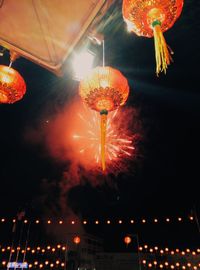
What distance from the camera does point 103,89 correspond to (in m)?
2.01

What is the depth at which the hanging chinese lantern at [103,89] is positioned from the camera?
2.02 m

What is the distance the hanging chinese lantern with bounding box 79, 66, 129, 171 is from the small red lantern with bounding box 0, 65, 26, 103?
0.65 m

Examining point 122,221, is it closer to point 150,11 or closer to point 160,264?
point 160,264

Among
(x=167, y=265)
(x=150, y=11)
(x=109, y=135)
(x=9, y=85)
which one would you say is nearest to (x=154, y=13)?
(x=150, y=11)

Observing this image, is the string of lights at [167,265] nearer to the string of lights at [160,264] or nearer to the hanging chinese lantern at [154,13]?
the string of lights at [160,264]

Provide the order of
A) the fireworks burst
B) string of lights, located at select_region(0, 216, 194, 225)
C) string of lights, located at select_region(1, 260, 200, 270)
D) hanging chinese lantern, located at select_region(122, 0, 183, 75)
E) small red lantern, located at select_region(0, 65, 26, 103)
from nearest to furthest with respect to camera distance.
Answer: hanging chinese lantern, located at select_region(122, 0, 183, 75) → small red lantern, located at select_region(0, 65, 26, 103) → the fireworks burst → string of lights, located at select_region(0, 216, 194, 225) → string of lights, located at select_region(1, 260, 200, 270)

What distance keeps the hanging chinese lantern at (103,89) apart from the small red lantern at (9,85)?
65cm

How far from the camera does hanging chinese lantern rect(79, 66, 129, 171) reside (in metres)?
2.02

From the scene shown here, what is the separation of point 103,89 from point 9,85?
921 millimetres

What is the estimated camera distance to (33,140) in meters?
6.30

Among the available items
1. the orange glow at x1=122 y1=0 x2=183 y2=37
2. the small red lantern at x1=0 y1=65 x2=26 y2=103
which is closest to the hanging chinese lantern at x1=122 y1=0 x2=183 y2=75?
the orange glow at x1=122 y1=0 x2=183 y2=37

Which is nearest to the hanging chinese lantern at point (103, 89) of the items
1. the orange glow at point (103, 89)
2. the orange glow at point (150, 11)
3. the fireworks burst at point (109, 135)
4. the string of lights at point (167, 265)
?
the orange glow at point (103, 89)

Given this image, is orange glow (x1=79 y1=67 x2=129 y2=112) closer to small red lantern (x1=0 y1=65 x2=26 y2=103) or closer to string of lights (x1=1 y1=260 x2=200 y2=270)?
small red lantern (x1=0 y1=65 x2=26 y2=103)

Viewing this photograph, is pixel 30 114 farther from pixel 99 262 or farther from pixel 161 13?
pixel 99 262
